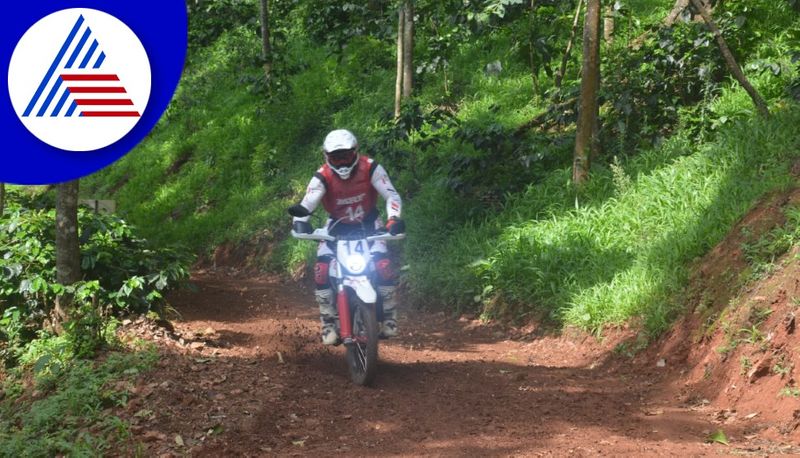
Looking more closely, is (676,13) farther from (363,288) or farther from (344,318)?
(344,318)

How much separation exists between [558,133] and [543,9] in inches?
70.5

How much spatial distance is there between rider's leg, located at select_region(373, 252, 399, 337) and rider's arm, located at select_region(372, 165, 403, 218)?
0.35 m

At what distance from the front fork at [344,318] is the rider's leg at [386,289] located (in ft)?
0.92

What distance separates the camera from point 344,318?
605 centimetres

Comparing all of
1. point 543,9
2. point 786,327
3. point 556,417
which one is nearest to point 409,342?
point 556,417

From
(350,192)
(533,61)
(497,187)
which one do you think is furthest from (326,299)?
(533,61)

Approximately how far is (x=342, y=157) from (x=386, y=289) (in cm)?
105

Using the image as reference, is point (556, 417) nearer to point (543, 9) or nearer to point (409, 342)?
point (409, 342)

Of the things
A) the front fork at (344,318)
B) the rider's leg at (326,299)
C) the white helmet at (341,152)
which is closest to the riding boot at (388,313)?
the front fork at (344,318)

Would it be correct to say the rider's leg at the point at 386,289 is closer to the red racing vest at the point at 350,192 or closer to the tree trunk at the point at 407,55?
the red racing vest at the point at 350,192

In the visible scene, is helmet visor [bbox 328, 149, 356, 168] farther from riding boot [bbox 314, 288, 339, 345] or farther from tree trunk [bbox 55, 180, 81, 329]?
tree trunk [bbox 55, 180, 81, 329]

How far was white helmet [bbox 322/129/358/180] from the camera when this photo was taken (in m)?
5.99

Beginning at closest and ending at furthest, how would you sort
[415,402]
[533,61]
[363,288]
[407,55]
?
[415,402]
[363,288]
[533,61]
[407,55]

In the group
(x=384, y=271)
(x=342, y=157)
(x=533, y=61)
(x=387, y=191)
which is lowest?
(x=384, y=271)
